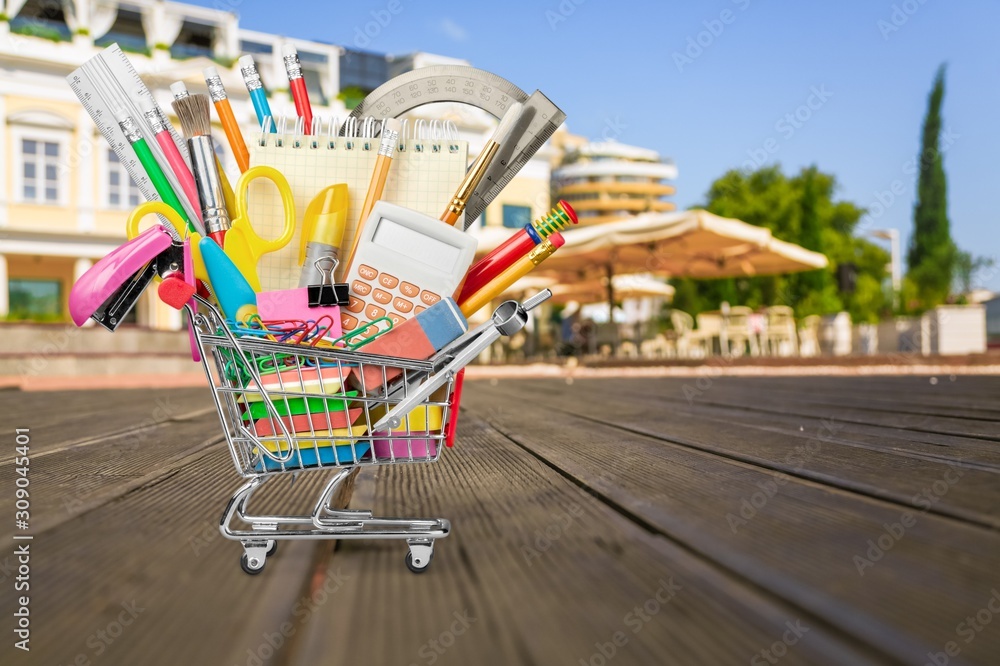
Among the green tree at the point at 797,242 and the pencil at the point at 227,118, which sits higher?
the green tree at the point at 797,242

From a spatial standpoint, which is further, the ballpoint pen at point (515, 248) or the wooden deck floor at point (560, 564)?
the ballpoint pen at point (515, 248)

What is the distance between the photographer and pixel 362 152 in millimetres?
1320

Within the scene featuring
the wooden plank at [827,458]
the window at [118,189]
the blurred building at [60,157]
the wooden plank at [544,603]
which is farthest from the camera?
the window at [118,189]

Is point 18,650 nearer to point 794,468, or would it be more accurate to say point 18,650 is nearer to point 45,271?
point 794,468

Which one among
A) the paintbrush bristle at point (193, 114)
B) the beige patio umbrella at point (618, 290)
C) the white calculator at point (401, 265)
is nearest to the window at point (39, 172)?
the beige patio umbrella at point (618, 290)

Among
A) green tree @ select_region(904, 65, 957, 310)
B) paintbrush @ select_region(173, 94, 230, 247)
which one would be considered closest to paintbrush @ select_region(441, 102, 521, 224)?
paintbrush @ select_region(173, 94, 230, 247)

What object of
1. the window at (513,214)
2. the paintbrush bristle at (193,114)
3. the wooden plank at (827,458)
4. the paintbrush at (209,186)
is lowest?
the wooden plank at (827,458)

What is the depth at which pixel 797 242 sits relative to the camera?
24.6m

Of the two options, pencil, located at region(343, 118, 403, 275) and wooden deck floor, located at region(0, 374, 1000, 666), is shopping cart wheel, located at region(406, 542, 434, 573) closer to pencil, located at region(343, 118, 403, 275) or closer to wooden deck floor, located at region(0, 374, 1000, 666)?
wooden deck floor, located at region(0, 374, 1000, 666)

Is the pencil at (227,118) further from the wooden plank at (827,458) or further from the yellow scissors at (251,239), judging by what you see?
the wooden plank at (827,458)

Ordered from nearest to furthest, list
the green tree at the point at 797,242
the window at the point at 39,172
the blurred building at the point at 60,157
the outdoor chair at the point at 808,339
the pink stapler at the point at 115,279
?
the pink stapler at the point at 115,279 < the outdoor chair at the point at 808,339 < the blurred building at the point at 60,157 < the window at the point at 39,172 < the green tree at the point at 797,242

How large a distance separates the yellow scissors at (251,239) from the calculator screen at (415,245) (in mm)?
154

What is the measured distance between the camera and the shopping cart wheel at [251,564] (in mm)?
1108

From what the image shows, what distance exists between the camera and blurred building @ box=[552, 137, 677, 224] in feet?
252
